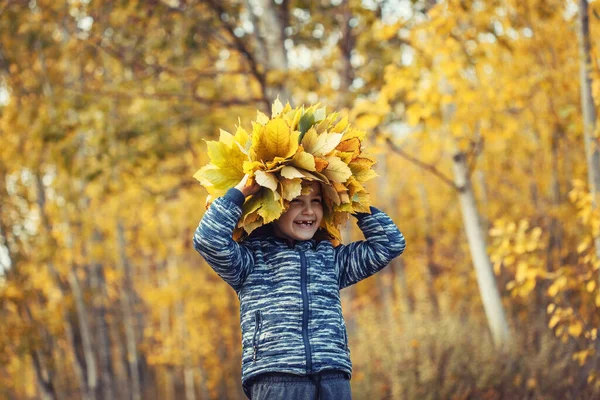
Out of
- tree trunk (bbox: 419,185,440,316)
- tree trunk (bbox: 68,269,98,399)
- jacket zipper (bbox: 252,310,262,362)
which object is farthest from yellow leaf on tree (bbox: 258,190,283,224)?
tree trunk (bbox: 419,185,440,316)

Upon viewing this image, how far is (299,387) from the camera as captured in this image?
8.29 feet

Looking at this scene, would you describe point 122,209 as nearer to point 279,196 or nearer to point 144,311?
point 279,196

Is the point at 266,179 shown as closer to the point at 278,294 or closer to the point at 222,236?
the point at 222,236

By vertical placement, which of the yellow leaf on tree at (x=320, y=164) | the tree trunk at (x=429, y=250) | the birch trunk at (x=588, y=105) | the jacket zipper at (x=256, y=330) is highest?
the tree trunk at (x=429, y=250)

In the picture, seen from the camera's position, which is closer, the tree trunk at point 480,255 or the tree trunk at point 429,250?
the tree trunk at point 480,255

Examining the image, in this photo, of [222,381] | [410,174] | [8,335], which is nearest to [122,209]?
[8,335]

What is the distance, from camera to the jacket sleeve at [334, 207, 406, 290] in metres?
2.86

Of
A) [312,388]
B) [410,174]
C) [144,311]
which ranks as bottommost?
[312,388]

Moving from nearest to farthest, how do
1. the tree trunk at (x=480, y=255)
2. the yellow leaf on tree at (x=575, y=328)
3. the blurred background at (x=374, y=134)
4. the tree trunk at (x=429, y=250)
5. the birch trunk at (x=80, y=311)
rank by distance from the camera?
the yellow leaf on tree at (x=575, y=328), the blurred background at (x=374, y=134), the tree trunk at (x=480, y=255), the birch trunk at (x=80, y=311), the tree trunk at (x=429, y=250)

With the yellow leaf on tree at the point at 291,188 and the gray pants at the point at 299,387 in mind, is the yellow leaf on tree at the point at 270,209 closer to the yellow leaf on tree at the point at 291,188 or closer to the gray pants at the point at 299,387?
the yellow leaf on tree at the point at 291,188

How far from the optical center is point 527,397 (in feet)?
19.0

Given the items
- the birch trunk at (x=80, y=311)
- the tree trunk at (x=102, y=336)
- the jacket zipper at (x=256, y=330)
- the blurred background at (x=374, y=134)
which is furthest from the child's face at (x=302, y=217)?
the tree trunk at (x=102, y=336)

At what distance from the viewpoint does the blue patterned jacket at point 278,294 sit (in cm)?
255

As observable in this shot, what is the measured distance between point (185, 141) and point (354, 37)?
2330 mm
